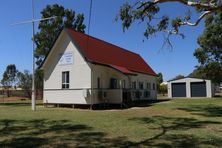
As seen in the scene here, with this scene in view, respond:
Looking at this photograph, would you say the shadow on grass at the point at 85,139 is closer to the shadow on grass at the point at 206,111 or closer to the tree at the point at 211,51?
the shadow on grass at the point at 206,111

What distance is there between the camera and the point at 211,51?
34.9 metres

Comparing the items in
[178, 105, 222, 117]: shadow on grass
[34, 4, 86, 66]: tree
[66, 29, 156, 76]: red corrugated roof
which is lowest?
[178, 105, 222, 117]: shadow on grass

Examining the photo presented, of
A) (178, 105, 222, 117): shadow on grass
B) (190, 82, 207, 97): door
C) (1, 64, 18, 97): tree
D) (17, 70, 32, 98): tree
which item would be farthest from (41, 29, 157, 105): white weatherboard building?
(1, 64, 18, 97): tree

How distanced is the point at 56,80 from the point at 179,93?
32189 millimetres

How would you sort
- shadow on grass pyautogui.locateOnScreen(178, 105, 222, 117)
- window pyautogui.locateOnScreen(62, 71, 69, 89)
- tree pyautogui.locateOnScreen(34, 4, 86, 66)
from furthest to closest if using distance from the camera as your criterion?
tree pyautogui.locateOnScreen(34, 4, 86, 66), window pyautogui.locateOnScreen(62, 71, 69, 89), shadow on grass pyautogui.locateOnScreen(178, 105, 222, 117)

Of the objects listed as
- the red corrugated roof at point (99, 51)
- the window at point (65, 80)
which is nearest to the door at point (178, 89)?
the red corrugated roof at point (99, 51)

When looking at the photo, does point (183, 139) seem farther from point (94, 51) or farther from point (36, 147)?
point (94, 51)

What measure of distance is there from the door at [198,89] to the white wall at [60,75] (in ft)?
105

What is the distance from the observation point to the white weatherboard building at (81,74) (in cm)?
2720

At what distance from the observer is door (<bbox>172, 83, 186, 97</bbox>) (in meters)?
56.2

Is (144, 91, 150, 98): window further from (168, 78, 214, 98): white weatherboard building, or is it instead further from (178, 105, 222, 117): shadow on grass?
(168, 78, 214, 98): white weatherboard building

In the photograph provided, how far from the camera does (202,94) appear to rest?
54.5 meters

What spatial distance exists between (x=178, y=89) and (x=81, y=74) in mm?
32732

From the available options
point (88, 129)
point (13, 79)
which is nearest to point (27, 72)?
point (13, 79)
